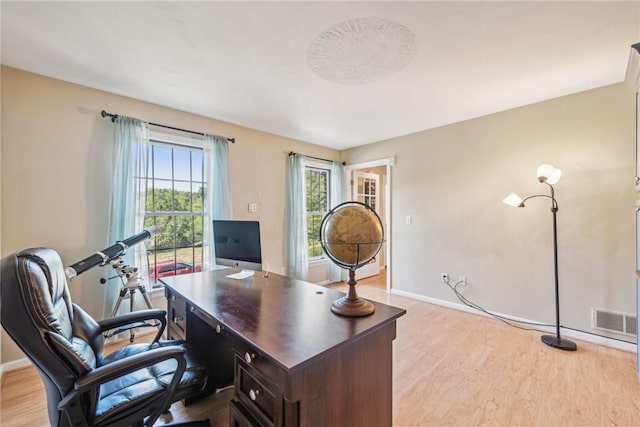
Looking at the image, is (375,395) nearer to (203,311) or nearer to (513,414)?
(203,311)

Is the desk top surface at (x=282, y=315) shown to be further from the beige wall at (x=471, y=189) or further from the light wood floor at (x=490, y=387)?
the beige wall at (x=471, y=189)

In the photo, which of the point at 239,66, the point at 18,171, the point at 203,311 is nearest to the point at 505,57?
the point at 239,66

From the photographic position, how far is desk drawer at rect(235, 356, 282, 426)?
3.33ft

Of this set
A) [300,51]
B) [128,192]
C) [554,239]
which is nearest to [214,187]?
[128,192]

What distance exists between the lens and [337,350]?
104 cm

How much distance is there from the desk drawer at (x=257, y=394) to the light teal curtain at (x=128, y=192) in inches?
81.4

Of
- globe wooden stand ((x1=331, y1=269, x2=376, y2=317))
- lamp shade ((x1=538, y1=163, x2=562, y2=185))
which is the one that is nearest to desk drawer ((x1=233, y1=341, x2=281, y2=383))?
globe wooden stand ((x1=331, y1=269, x2=376, y2=317))

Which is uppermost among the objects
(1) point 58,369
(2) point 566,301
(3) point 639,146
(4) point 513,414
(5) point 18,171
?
(3) point 639,146

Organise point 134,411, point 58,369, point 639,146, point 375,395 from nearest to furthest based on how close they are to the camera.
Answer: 1. point 58,369
2. point 134,411
3. point 375,395
4. point 639,146

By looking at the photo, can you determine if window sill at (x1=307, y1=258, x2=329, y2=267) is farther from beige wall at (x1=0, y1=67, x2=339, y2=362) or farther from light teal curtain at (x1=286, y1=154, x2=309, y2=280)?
beige wall at (x1=0, y1=67, x2=339, y2=362)

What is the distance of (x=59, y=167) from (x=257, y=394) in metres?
2.69

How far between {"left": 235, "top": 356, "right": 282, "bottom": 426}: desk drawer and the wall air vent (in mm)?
3260

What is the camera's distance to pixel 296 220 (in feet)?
13.7

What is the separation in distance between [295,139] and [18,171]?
308 cm
